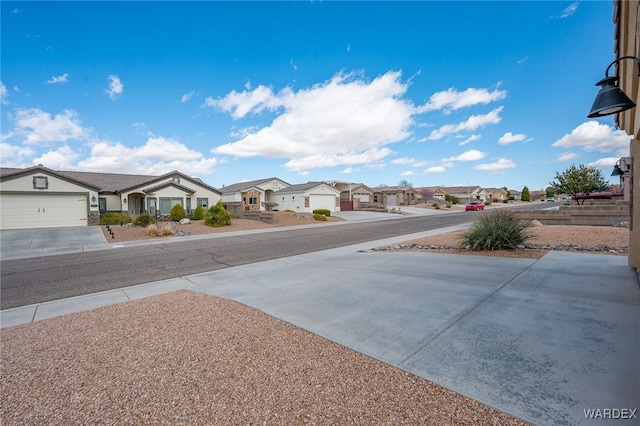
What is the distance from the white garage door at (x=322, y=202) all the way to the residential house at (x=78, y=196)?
1270 centimetres

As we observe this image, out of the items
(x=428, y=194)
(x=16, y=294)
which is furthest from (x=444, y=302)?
(x=428, y=194)

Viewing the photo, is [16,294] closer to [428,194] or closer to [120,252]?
[120,252]

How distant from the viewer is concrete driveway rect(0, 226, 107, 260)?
13.5 metres

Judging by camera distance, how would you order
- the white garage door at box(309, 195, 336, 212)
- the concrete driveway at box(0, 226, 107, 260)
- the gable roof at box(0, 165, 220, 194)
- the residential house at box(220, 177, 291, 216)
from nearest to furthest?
the concrete driveway at box(0, 226, 107, 260) → the gable roof at box(0, 165, 220, 194) → the white garage door at box(309, 195, 336, 212) → the residential house at box(220, 177, 291, 216)

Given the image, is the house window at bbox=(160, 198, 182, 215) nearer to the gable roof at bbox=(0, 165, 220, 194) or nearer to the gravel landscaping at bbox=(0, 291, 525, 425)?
the gable roof at bbox=(0, 165, 220, 194)

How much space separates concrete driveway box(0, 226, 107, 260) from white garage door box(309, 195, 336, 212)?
74.9ft

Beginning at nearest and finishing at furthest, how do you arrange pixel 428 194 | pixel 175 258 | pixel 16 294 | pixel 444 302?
1. pixel 444 302
2. pixel 16 294
3. pixel 175 258
4. pixel 428 194

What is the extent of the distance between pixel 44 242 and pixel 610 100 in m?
21.6

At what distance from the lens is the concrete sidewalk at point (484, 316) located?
275 centimetres

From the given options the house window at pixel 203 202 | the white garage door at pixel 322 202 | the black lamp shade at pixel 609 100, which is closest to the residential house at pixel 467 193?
the white garage door at pixel 322 202

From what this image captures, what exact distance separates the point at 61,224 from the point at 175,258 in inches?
711

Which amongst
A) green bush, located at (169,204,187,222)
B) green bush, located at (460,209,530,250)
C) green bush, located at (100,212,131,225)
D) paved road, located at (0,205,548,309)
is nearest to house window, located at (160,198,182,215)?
green bush, located at (169,204,187,222)

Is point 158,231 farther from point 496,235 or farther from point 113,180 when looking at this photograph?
point 496,235

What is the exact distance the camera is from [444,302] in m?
4.98
